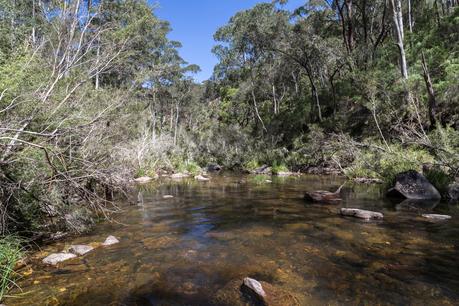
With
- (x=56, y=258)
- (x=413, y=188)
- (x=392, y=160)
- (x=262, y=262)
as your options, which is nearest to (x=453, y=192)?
(x=413, y=188)

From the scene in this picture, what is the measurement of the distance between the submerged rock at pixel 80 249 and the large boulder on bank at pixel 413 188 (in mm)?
9040

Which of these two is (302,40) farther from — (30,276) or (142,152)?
(30,276)

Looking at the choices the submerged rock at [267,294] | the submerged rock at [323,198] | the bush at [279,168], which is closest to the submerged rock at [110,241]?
the submerged rock at [267,294]

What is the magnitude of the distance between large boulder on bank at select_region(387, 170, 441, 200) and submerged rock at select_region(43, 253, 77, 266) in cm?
934

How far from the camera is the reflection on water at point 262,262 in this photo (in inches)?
154

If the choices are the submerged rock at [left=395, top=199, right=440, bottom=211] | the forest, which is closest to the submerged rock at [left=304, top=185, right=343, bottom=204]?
the submerged rock at [left=395, top=199, right=440, bottom=211]

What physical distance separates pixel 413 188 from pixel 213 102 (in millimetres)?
39297

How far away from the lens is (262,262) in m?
5.01

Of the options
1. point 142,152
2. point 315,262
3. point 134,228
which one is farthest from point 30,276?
point 142,152

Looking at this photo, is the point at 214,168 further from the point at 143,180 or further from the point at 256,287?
the point at 256,287

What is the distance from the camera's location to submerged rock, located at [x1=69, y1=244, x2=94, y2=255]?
5.42m

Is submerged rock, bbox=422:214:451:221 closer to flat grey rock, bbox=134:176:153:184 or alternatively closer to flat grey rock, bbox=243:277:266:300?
flat grey rock, bbox=243:277:266:300

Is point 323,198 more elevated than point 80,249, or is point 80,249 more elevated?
point 323,198

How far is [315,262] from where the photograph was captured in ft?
16.2
